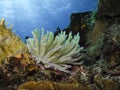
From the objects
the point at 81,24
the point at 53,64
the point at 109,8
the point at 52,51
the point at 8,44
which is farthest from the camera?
the point at 81,24

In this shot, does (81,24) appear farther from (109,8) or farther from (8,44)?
(8,44)

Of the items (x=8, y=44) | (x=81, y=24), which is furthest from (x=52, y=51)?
(x=81, y=24)

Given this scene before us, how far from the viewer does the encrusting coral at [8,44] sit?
3.91 metres

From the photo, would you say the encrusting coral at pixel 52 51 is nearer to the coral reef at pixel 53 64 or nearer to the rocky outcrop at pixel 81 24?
the coral reef at pixel 53 64

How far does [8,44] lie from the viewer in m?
4.01

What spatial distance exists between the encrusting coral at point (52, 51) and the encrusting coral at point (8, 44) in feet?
1.36

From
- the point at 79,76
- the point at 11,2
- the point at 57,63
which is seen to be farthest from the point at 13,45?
the point at 11,2

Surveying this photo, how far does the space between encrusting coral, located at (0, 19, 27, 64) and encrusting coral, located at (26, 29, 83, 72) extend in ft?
1.36

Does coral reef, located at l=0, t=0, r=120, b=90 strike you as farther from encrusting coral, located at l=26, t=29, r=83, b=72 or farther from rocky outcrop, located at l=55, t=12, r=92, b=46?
rocky outcrop, located at l=55, t=12, r=92, b=46

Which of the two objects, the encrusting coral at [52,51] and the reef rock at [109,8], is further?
the reef rock at [109,8]

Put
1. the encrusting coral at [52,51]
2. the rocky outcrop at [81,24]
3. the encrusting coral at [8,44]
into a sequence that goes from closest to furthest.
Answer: the encrusting coral at [8,44]
the encrusting coral at [52,51]
the rocky outcrop at [81,24]

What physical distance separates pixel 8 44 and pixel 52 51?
0.93m

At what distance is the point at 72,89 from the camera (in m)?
3.01

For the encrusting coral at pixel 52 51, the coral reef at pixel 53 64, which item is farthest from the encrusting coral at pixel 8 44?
the encrusting coral at pixel 52 51
